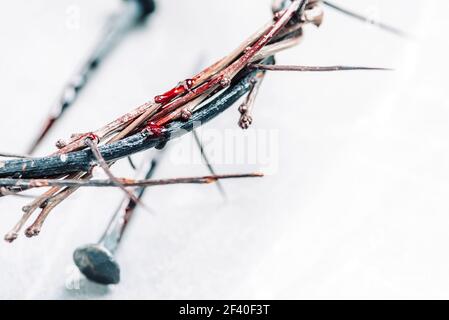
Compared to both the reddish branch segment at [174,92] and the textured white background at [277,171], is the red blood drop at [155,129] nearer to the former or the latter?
the reddish branch segment at [174,92]

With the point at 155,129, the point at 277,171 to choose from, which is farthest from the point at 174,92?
the point at 277,171

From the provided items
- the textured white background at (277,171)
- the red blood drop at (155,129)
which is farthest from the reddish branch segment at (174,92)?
the textured white background at (277,171)

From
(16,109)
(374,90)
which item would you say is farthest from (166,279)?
(374,90)

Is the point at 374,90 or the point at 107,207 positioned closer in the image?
the point at 107,207

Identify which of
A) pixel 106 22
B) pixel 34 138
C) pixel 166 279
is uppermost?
pixel 106 22

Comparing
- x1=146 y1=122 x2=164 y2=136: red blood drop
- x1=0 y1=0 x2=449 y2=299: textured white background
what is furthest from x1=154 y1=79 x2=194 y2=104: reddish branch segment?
x1=0 y1=0 x2=449 y2=299: textured white background

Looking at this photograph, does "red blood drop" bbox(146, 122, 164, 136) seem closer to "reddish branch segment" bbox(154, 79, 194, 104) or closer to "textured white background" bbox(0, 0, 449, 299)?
"reddish branch segment" bbox(154, 79, 194, 104)

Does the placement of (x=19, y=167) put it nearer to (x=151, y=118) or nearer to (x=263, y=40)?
(x=151, y=118)

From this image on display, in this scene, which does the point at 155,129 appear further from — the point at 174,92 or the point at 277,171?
the point at 277,171
